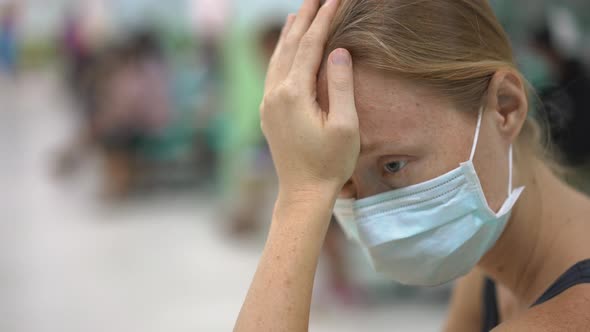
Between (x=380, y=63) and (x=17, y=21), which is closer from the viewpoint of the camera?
(x=380, y=63)

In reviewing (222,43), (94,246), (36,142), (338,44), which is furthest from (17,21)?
(338,44)

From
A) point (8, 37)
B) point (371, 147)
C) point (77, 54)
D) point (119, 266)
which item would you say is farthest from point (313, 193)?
point (8, 37)

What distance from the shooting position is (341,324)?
3133 mm

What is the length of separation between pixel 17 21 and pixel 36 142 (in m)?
1.61

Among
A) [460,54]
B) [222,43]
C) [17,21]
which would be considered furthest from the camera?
[17,21]

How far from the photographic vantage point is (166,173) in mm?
4961

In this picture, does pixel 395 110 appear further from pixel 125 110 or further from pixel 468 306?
pixel 125 110

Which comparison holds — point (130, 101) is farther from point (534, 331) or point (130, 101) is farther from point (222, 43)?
point (534, 331)

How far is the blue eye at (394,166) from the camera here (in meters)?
1.00

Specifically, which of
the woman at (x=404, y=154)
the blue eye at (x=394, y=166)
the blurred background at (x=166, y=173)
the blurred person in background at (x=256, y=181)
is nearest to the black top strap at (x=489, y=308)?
the woman at (x=404, y=154)

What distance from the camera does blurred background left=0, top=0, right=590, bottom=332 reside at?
324 cm

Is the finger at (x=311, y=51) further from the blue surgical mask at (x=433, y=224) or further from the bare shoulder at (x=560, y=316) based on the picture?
the bare shoulder at (x=560, y=316)

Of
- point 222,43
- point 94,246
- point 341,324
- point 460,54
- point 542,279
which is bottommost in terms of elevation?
point 341,324

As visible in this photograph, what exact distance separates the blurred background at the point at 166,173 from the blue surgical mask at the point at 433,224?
57.1 inches
